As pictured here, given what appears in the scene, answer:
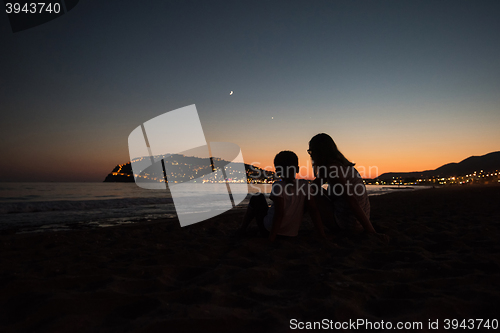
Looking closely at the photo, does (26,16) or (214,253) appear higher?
(26,16)

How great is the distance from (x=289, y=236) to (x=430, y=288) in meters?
1.80

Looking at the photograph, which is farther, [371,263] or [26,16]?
[26,16]

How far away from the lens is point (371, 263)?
2.38m

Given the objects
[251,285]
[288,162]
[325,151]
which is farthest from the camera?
[325,151]

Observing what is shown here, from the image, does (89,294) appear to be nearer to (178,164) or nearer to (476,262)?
(476,262)

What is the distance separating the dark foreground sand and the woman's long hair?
101 cm

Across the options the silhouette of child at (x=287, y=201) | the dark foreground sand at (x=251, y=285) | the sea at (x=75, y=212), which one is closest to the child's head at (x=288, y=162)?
the silhouette of child at (x=287, y=201)

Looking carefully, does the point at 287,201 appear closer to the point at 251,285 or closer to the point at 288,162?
the point at 288,162

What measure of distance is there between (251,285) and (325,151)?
1838mm

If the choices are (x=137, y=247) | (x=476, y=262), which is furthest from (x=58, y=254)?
(x=476, y=262)

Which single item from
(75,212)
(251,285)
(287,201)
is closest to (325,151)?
(287,201)

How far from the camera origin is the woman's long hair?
3.05 metres

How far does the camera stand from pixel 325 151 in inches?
121

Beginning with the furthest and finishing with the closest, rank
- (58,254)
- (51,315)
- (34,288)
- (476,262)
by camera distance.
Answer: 1. (58,254)
2. (476,262)
3. (34,288)
4. (51,315)
